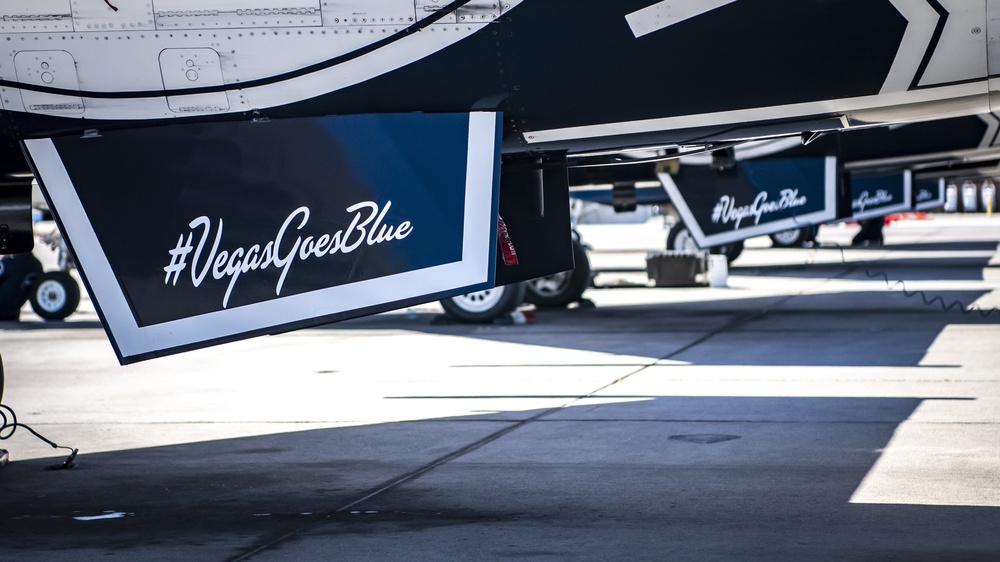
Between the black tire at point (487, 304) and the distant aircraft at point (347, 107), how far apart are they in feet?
26.3

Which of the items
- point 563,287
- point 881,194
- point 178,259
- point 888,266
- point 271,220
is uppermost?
point 271,220

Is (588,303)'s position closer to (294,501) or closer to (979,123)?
(979,123)

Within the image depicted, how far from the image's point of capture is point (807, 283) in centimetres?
1909

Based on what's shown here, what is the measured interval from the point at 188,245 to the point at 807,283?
1457 cm

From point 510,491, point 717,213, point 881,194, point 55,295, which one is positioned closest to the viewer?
point 510,491

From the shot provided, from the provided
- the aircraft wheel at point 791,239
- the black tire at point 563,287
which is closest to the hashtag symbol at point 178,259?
the black tire at point 563,287

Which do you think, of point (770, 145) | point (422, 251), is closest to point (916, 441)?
point (422, 251)

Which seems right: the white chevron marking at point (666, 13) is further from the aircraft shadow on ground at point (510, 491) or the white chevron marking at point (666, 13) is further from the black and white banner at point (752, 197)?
the black and white banner at point (752, 197)

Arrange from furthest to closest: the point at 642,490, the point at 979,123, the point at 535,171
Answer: the point at 979,123 → the point at 535,171 → the point at 642,490

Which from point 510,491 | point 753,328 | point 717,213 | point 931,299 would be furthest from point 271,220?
point 931,299

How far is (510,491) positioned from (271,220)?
5.73 feet

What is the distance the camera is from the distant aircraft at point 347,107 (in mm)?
5781

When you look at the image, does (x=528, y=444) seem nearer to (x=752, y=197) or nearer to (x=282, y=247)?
(x=282, y=247)

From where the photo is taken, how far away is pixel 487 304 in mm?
14109
